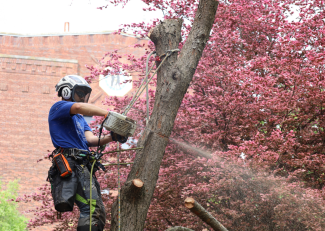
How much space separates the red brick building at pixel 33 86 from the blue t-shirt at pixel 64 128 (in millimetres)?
14527

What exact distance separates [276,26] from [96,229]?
5.79 meters

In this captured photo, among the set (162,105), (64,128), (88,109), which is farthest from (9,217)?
(88,109)

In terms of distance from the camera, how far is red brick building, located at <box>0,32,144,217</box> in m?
18.5

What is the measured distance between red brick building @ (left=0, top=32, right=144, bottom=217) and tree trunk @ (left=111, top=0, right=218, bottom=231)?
13.9 meters

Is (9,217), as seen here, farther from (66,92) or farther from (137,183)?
(137,183)

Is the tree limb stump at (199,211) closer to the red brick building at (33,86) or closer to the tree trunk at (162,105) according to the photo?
the tree trunk at (162,105)

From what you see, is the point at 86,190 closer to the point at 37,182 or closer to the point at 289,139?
the point at 289,139

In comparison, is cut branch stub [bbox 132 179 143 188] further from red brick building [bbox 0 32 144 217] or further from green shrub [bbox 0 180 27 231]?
red brick building [bbox 0 32 144 217]

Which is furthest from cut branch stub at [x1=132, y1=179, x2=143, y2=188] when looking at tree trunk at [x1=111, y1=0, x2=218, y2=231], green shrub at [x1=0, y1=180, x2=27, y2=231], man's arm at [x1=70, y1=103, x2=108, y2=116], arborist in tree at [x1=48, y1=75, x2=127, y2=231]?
green shrub at [x1=0, y1=180, x2=27, y2=231]

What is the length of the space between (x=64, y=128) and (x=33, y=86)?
16832 millimetres

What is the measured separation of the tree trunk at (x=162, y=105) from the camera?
3.67 metres

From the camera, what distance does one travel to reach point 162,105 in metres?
3.99

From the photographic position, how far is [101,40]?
2134 cm

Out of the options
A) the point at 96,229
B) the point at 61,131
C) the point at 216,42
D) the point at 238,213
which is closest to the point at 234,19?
the point at 216,42
